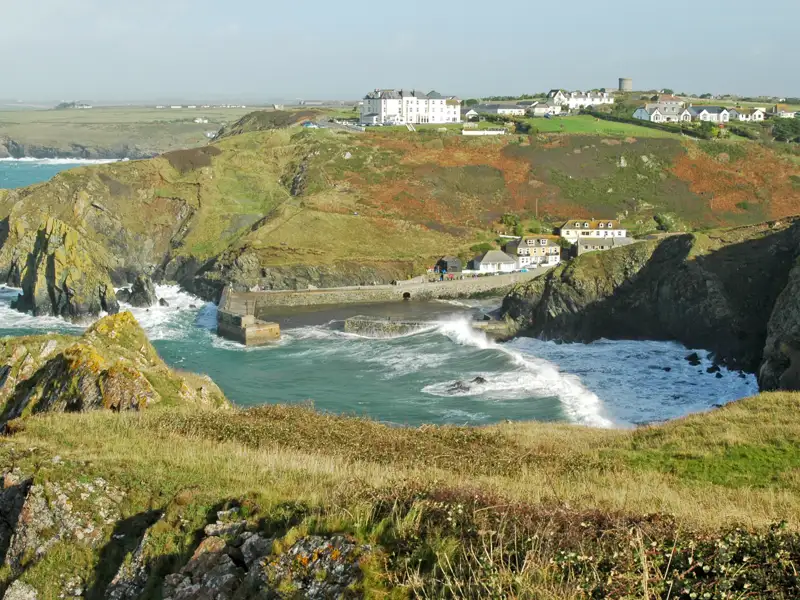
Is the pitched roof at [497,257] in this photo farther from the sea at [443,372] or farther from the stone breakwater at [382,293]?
the sea at [443,372]

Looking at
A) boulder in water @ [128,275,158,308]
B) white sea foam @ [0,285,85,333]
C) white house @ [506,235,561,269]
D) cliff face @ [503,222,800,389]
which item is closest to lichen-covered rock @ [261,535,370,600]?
cliff face @ [503,222,800,389]

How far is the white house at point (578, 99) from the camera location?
473ft

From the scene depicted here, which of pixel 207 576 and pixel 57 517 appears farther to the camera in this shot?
pixel 57 517

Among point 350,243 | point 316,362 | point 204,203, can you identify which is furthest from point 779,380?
point 204,203

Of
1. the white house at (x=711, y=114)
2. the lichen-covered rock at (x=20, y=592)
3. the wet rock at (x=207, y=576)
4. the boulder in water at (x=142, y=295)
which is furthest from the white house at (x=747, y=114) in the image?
the lichen-covered rock at (x=20, y=592)

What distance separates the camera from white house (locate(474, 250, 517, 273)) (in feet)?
230

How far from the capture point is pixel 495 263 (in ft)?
230

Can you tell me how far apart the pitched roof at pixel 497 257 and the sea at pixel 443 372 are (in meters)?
11.7

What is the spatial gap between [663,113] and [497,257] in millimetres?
64309

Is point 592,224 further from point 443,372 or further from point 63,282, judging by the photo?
point 63,282

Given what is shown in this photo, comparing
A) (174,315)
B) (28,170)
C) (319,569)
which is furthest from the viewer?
(28,170)

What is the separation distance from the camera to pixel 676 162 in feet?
299

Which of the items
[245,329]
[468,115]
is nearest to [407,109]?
[468,115]

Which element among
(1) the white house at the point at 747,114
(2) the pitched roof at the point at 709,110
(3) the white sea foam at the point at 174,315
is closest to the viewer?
(3) the white sea foam at the point at 174,315
